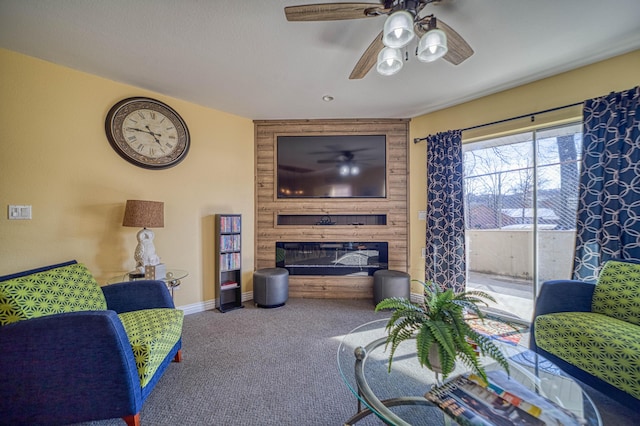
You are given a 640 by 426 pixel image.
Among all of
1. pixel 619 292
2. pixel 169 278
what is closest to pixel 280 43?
pixel 169 278

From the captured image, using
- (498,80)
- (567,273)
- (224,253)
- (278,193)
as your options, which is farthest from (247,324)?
(498,80)

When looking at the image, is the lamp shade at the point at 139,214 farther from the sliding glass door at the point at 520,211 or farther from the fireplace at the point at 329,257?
the sliding glass door at the point at 520,211

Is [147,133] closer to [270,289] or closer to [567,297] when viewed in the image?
[270,289]

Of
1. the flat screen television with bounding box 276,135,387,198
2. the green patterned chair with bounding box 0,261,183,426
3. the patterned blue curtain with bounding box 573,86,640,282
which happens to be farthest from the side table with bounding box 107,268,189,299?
the patterned blue curtain with bounding box 573,86,640,282

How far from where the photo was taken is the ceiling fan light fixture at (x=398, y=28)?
1.24m

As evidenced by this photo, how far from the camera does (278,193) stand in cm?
341

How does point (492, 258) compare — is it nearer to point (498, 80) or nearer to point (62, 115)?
point (498, 80)

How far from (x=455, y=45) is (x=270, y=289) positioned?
9.56ft

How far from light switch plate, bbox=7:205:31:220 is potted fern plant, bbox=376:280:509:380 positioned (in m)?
2.96

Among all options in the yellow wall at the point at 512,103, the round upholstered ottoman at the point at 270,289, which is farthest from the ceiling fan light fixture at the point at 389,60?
the round upholstered ottoman at the point at 270,289

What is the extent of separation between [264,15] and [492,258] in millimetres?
3429

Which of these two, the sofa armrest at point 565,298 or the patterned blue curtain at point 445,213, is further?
the patterned blue curtain at point 445,213

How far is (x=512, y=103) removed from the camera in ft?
8.41

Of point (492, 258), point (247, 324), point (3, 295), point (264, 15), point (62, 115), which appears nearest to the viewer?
point (3, 295)
